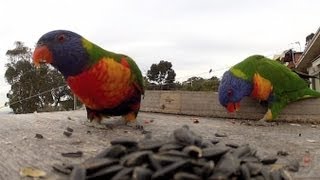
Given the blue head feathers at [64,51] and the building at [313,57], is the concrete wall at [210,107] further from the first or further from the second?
the building at [313,57]

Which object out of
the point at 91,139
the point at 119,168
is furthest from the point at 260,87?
the point at 119,168

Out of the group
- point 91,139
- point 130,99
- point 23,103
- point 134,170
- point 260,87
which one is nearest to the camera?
point 134,170

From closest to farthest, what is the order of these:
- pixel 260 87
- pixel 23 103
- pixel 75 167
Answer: pixel 75 167 → pixel 260 87 → pixel 23 103

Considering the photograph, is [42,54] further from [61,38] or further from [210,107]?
[210,107]

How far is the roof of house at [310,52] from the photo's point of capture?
11941 millimetres

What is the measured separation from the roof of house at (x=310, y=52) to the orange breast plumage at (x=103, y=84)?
7.98 m

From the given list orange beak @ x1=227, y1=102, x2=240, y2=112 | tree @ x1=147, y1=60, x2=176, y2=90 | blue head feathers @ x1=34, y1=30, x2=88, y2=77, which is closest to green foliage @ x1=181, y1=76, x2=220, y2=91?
tree @ x1=147, y1=60, x2=176, y2=90

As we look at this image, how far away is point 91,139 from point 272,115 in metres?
3.07

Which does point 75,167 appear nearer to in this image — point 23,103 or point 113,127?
point 113,127

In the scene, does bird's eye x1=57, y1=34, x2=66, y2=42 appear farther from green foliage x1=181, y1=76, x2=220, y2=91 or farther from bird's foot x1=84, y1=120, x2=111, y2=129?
green foliage x1=181, y1=76, x2=220, y2=91

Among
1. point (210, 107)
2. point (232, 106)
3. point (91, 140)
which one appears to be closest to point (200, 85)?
point (210, 107)

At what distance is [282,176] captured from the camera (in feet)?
9.05

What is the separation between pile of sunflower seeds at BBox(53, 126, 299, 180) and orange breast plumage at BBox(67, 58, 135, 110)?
149 cm

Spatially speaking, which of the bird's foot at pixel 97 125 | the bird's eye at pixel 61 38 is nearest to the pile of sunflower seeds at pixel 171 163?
the bird's eye at pixel 61 38
